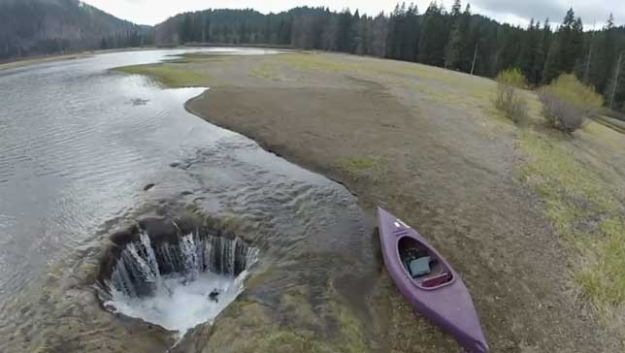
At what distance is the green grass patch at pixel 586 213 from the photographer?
12.8m

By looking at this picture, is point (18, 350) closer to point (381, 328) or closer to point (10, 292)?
point (10, 292)

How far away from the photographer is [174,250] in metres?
13.3

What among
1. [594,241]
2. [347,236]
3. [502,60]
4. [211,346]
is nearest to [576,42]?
[502,60]

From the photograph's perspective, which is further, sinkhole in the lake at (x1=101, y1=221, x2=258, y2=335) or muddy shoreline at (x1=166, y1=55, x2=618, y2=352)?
sinkhole in the lake at (x1=101, y1=221, x2=258, y2=335)

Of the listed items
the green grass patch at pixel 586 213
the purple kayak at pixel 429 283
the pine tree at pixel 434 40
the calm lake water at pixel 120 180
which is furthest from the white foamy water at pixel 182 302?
the pine tree at pixel 434 40

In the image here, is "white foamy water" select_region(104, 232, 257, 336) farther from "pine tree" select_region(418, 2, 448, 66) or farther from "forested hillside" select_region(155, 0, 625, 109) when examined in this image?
"pine tree" select_region(418, 2, 448, 66)

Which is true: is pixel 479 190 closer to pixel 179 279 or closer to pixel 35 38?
pixel 179 279

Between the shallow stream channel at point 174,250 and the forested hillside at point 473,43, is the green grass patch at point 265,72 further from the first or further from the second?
the forested hillside at point 473,43

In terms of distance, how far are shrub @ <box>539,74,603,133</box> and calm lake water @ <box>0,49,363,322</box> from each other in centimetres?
2020

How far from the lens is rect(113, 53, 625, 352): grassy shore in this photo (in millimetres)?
11141

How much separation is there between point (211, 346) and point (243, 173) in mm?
9653

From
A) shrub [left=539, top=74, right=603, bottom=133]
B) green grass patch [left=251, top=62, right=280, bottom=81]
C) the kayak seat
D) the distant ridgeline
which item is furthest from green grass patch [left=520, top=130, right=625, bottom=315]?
the distant ridgeline

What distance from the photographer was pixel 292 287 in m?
11.6

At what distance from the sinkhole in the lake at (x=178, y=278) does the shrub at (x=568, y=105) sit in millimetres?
25612
